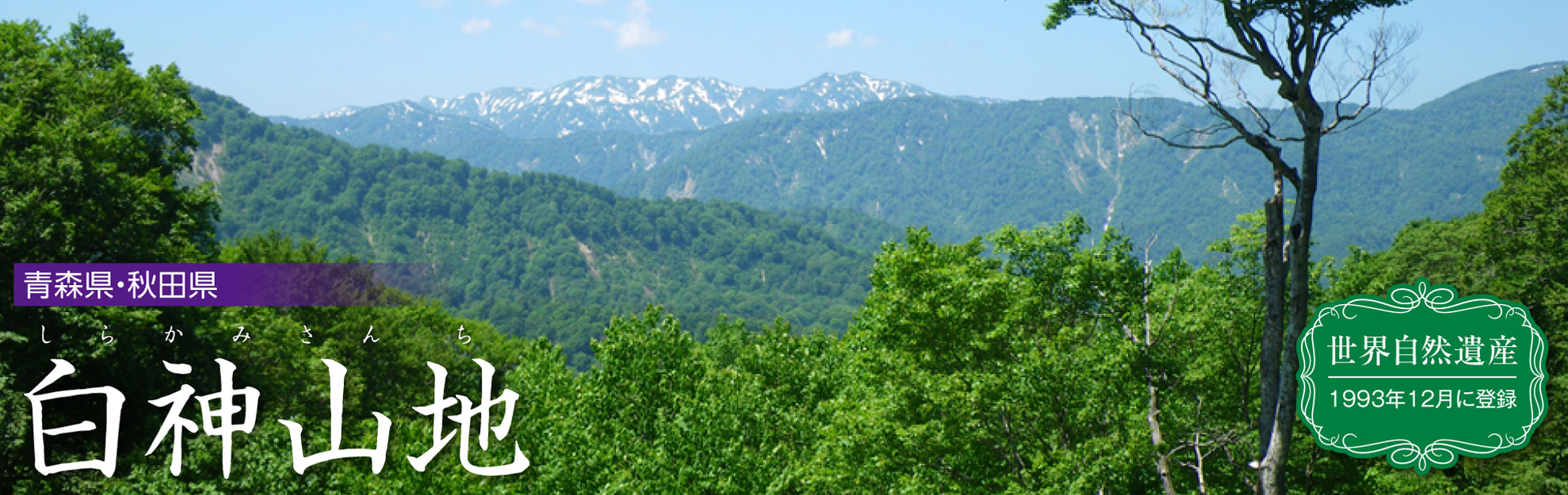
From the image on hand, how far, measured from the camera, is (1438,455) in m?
12.5

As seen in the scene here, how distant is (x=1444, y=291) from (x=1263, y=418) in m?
2.89

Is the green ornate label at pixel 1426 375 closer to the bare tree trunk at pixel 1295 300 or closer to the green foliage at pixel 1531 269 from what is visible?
the bare tree trunk at pixel 1295 300

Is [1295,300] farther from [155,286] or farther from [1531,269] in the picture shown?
[155,286]

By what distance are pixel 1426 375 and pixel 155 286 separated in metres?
25.6

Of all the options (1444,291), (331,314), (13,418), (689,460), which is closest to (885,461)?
(689,460)

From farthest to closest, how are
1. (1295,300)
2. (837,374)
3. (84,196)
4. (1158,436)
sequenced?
(837,374) < (84,196) < (1158,436) < (1295,300)

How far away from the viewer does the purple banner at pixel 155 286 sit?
2191cm

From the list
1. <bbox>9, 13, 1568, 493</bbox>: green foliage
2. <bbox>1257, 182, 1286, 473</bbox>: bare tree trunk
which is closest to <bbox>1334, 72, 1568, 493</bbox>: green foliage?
<bbox>9, 13, 1568, 493</bbox>: green foliage

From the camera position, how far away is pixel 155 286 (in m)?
24.1

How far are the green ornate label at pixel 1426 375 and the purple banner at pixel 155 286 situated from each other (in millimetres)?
23926

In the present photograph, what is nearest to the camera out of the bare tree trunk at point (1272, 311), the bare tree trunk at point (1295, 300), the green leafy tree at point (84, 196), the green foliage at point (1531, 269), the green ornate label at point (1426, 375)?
the bare tree trunk at point (1295, 300)

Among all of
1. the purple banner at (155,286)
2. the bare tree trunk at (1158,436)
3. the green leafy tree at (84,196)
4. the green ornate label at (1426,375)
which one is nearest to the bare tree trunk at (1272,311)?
the green ornate label at (1426,375)

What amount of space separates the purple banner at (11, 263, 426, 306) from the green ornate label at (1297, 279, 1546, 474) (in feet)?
78.5

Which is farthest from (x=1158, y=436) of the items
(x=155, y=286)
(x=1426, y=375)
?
(x=155, y=286)
